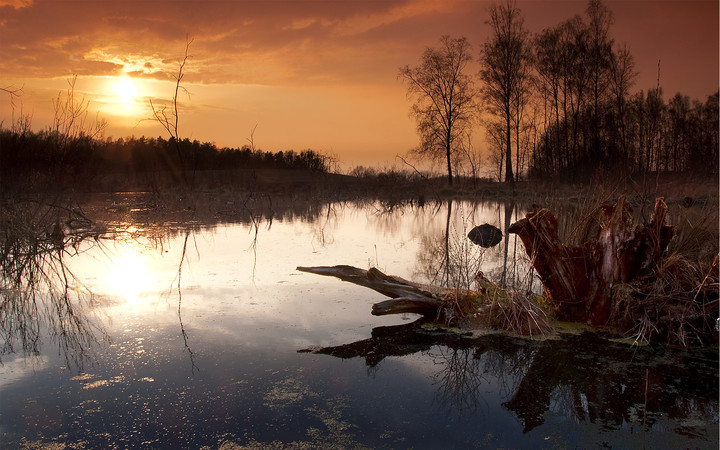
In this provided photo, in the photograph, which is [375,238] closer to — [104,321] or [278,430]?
[104,321]

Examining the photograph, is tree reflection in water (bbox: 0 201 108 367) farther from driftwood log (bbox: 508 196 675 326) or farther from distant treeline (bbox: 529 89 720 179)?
distant treeline (bbox: 529 89 720 179)

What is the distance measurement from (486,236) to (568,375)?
761cm

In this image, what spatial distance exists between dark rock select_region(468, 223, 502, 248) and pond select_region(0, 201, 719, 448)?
4.06 meters

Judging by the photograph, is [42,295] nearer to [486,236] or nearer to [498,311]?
[498,311]

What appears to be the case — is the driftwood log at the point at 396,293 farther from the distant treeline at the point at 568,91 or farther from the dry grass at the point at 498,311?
the distant treeline at the point at 568,91

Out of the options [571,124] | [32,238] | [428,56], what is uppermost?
[428,56]

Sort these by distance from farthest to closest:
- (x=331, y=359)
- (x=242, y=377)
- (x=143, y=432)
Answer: (x=331, y=359)
(x=242, y=377)
(x=143, y=432)

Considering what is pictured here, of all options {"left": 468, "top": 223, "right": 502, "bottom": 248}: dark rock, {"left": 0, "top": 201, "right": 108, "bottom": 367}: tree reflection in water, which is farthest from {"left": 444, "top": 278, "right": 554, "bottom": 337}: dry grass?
{"left": 468, "top": 223, "right": 502, "bottom": 248}: dark rock

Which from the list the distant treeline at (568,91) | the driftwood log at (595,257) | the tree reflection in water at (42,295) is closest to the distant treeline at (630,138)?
the distant treeline at (568,91)

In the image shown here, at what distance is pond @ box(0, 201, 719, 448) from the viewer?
10.5 feet

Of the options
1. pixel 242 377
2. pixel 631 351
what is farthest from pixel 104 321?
pixel 631 351

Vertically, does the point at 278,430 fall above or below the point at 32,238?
below

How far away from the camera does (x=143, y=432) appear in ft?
10.4

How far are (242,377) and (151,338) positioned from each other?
139cm
